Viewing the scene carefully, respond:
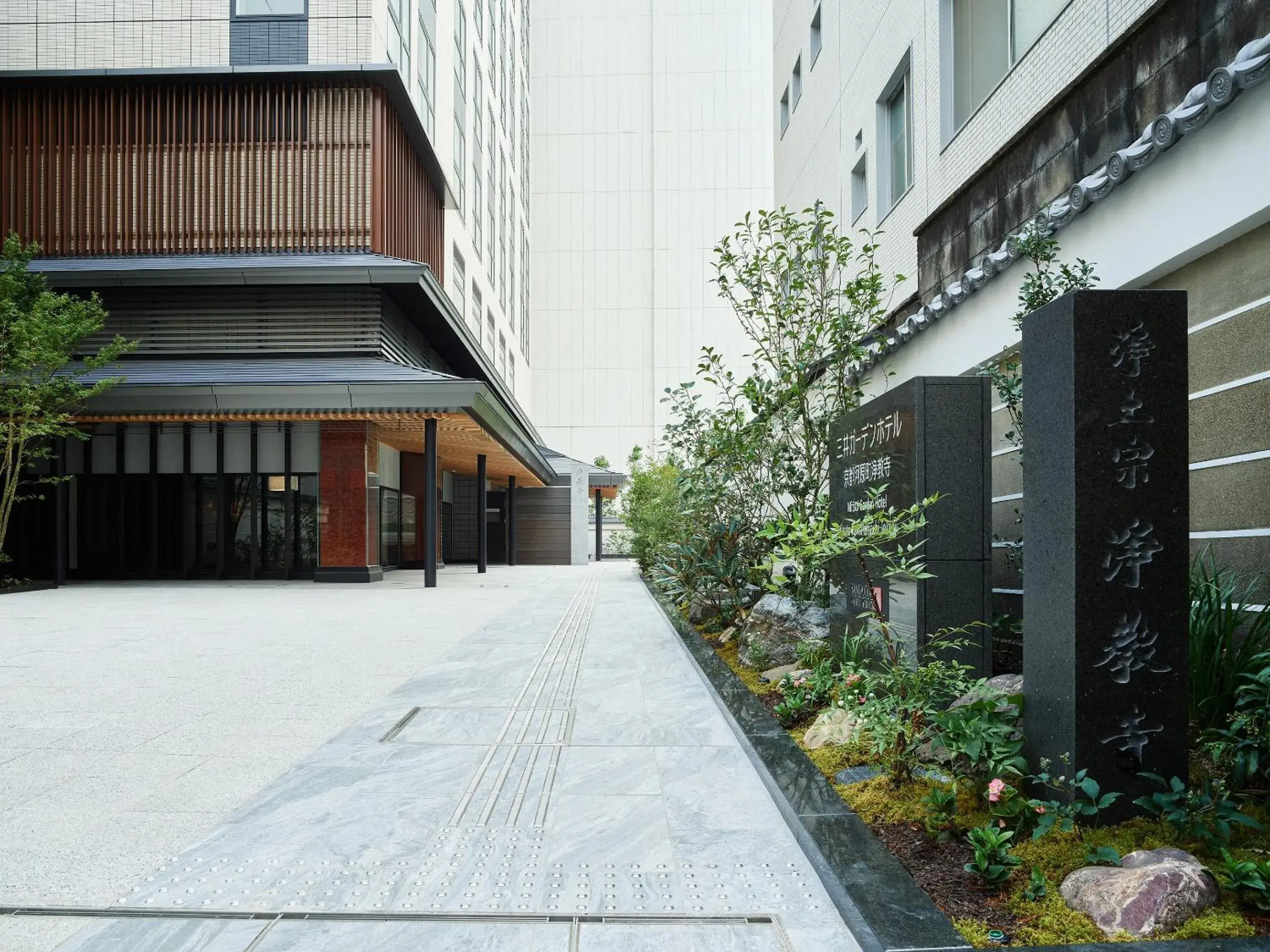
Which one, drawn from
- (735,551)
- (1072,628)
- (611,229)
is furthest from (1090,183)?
(611,229)

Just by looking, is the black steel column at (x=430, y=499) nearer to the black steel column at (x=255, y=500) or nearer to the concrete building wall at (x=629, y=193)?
the black steel column at (x=255, y=500)

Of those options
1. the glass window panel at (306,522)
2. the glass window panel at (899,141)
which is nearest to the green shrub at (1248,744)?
the glass window panel at (899,141)

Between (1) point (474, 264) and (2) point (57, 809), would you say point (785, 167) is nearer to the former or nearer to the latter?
(1) point (474, 264)

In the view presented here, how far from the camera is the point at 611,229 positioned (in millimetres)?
52250

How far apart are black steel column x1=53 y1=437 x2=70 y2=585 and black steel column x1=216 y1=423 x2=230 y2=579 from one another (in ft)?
9.64

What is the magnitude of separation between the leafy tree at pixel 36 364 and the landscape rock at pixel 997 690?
16683 millimetres

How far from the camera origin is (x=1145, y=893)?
2.83m

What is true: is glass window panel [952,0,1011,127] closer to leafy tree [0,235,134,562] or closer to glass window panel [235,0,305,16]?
leafy tree [0,235,134,562]

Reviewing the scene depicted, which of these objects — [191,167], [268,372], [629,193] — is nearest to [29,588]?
[268,372]

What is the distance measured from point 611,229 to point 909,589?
49474mm

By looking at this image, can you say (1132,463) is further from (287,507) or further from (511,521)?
(511,521)

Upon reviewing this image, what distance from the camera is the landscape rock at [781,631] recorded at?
7.72 m

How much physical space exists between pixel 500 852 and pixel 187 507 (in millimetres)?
19261

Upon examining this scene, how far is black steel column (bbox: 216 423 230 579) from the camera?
66.3 ft
